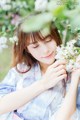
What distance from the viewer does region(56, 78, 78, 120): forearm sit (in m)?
1.40

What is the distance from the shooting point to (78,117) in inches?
59.4

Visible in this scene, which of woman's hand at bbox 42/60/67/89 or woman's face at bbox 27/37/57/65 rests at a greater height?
woman's face at bbox 27/37/57/65

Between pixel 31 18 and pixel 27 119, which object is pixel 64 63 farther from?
pixel 31 18

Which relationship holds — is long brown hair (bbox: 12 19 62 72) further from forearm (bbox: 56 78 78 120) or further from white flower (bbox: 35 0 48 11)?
white flower (bbox: 35 0 48 11)

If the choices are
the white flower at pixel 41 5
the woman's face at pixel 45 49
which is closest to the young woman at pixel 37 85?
the woman's face at pixel 45 49

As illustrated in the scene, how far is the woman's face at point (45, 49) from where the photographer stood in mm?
1258

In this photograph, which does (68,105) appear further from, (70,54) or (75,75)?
(70,54)

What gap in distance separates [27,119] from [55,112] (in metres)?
0.17

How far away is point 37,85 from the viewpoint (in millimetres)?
1415

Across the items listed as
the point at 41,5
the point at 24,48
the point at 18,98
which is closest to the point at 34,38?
the point at 24,48

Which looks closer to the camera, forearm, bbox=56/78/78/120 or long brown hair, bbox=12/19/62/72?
long brown hair, bbox=12/19/62/72

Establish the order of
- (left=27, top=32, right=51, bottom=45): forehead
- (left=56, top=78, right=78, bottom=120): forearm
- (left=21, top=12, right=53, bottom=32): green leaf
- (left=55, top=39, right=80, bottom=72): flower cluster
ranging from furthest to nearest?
(left=56, top=78, right=78, bottom=120): forearm → (left=27, top=32, right=51, bottom=45): forehead → (left=55, top=39, right=80, bottom=72): flower cluster → (left=21, top=12, right=53, bottom=32): green leaf

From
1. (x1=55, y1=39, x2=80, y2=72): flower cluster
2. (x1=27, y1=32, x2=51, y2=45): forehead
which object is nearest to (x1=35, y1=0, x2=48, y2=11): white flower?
(x1=55, y1=39, x2=80, y2=72): flower cluster

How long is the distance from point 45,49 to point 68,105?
0.30 m
